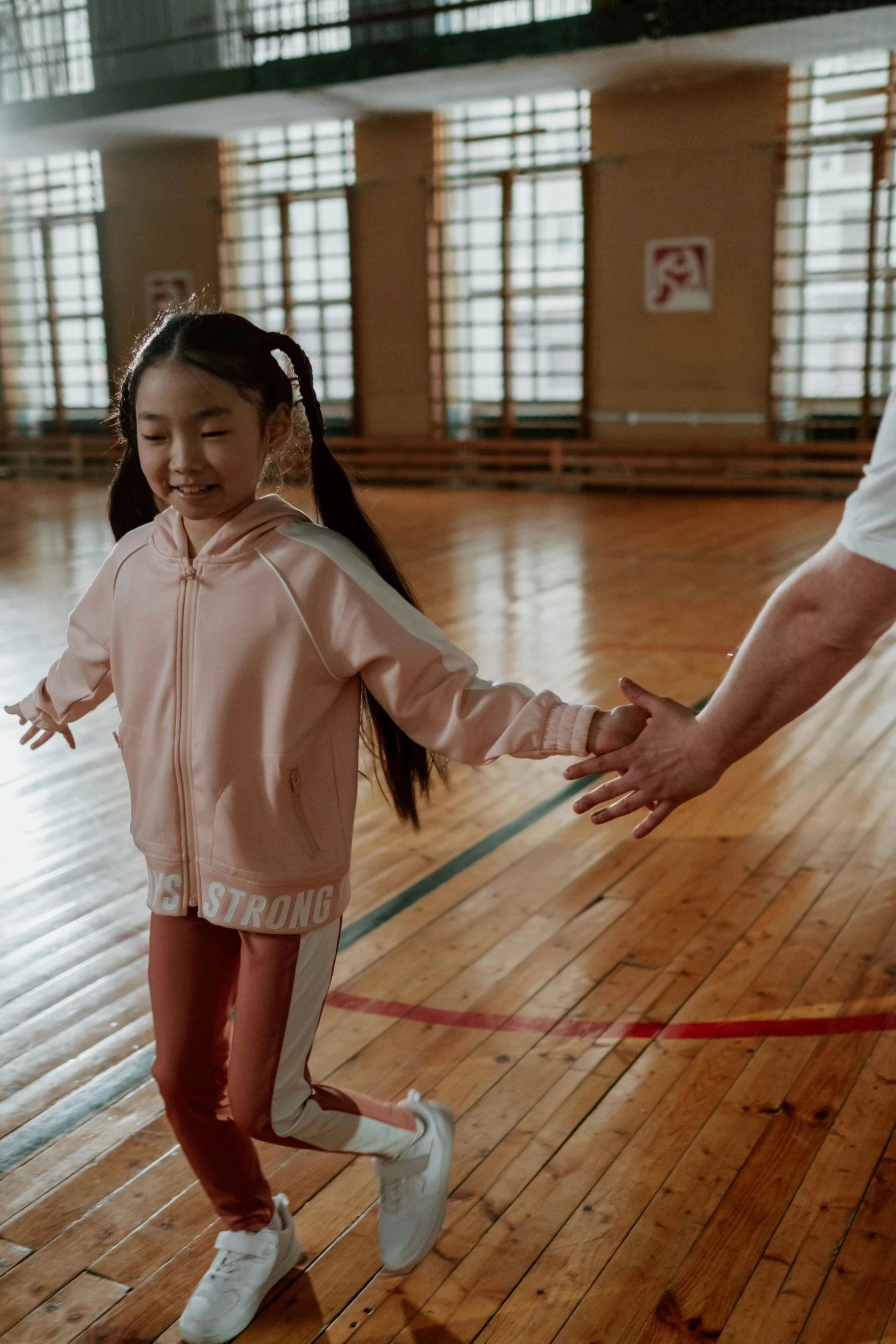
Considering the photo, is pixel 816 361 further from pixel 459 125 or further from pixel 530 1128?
pixel 530 1128

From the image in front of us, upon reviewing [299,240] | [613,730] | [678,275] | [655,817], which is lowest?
[655,817]

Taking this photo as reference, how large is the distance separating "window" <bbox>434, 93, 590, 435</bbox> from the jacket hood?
12435mm

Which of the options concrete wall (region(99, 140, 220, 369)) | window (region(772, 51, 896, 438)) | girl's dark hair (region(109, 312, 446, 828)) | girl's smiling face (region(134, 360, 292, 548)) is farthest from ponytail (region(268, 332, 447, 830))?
concrete wall (region(99, 140, 220, 369))

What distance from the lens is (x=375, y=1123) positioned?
1857 mm

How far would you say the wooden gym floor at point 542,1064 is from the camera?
1.90 metres

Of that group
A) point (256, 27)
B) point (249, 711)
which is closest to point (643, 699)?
point (249, 711)

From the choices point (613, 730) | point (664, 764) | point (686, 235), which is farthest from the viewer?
point (686, 235)

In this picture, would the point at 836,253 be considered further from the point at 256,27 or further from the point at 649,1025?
the point at 649,1025

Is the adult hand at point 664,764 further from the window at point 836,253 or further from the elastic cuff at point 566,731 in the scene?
the window at point 836,253

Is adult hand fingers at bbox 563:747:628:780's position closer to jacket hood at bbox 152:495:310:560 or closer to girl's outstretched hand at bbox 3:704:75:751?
jacket hood at bbox 152:495:310:560

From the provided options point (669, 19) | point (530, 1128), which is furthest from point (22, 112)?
point (530, 1128)

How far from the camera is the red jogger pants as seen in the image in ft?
5.49

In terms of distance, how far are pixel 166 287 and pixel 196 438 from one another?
15.4 m

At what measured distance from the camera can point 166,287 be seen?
15.9m
